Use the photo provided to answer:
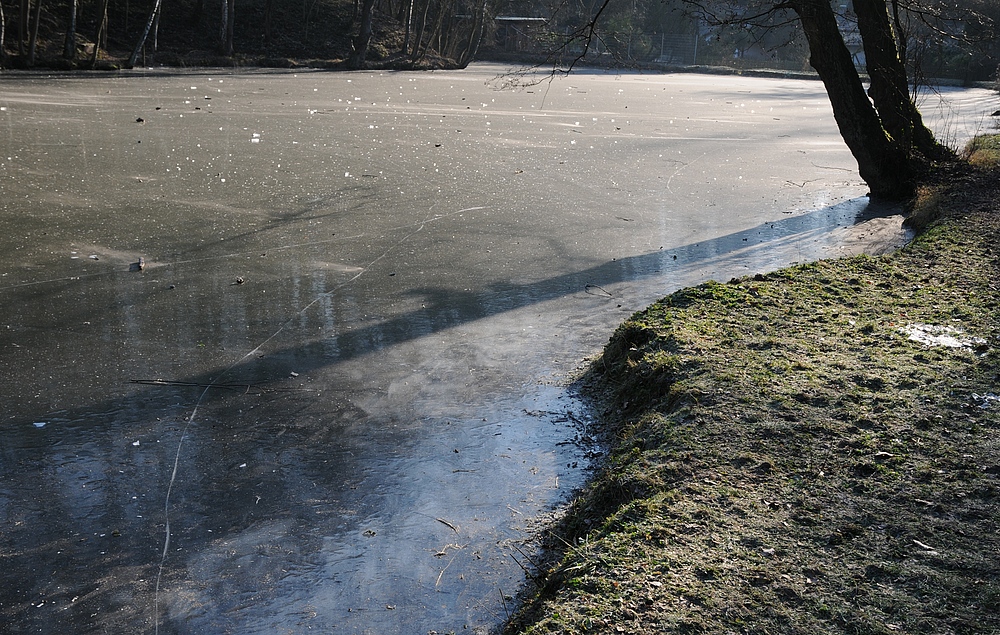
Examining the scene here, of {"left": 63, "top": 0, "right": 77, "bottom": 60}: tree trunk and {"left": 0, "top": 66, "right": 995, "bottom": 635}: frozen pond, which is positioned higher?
{"left": 63, "top": 0, "right": 77, "bottom": 60}: tree trunk

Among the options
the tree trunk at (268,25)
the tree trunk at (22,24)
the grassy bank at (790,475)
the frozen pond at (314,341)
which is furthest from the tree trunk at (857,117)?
the tree trunk at (268,25)

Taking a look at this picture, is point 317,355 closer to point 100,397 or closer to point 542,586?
point 100,397

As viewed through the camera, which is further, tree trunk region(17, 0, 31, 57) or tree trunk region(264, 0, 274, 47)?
tree trunk region(264, 0, 274, 47)

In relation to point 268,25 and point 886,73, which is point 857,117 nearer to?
point 886,73

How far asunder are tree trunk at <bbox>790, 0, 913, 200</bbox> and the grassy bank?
16.0 feet

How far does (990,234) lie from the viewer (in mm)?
7113

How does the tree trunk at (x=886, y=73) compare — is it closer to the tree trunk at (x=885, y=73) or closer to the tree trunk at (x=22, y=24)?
the tree trunk at (x=885, y=73)

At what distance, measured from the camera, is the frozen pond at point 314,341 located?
10.1 ft

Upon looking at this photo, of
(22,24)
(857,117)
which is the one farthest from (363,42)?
(857,117)

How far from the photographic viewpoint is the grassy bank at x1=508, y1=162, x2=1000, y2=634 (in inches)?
97.2

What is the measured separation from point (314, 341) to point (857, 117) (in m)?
7.16

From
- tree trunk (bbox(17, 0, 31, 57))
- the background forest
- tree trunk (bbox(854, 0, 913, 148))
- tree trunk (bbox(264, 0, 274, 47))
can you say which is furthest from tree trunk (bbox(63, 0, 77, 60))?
tree trunk (bbox(854, 0, 913, 148))

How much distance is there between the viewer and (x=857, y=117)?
32.7 feet

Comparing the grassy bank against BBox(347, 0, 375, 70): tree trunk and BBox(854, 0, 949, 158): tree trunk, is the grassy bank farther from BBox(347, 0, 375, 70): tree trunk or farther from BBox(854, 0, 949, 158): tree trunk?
BBox(347, 0, 375, 70): tree trunk
